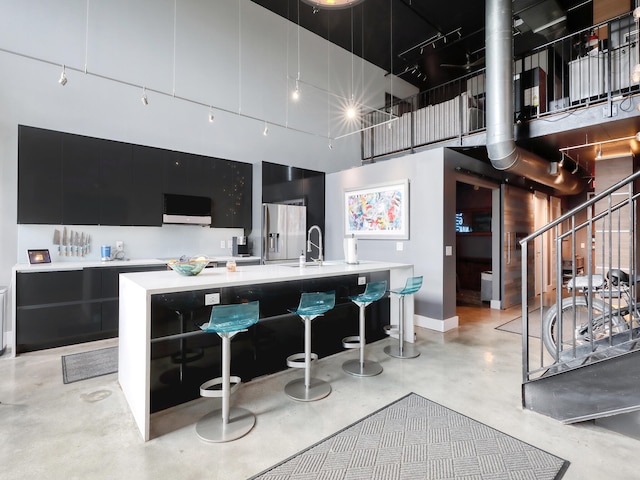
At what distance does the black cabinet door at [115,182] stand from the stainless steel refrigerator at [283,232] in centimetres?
204

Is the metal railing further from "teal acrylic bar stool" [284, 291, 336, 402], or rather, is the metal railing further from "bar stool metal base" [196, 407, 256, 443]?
"bar stool metal base" [196, 407, 256, 443]

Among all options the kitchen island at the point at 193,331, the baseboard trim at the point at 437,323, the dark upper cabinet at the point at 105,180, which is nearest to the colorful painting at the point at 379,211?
the baseboard trim at the point at 437,323

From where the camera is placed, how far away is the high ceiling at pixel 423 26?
583 centimetres

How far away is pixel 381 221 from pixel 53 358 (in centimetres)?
469

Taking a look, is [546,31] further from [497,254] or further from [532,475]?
[532,475]

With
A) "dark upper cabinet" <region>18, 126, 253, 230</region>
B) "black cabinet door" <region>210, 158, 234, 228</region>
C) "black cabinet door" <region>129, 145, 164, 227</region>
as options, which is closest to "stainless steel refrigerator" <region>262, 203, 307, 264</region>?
"black cabinet door" <region>210, 158, 234, 228</region>

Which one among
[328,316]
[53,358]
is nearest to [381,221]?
[328,316]

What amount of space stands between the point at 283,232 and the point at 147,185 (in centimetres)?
227

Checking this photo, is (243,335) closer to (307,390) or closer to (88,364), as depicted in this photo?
(307,390)

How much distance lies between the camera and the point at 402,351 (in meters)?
3.88

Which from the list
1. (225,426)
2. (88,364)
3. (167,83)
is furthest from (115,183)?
(225,426)

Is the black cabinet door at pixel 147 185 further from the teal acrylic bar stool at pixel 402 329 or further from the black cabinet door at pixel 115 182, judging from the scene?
the teal acrylic bar stool at pixel 402 329

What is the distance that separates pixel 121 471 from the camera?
1.91 metres

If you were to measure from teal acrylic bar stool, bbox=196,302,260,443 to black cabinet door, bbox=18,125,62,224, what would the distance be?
3.32 metres
